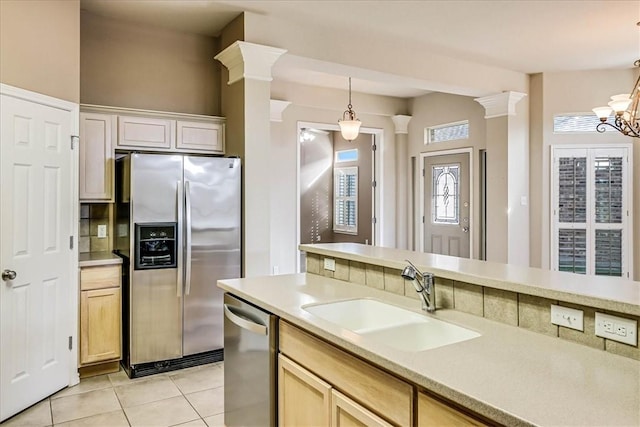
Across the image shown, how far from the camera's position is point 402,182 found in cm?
743

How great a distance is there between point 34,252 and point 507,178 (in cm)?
518

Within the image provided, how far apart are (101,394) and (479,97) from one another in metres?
5.43

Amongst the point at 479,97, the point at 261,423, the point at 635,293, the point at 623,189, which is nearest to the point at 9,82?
the point at 261,423

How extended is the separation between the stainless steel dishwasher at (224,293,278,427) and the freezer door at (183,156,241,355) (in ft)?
4.27

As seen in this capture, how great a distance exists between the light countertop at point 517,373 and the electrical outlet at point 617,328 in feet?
0.17

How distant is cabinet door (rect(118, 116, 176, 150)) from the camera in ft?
12.5

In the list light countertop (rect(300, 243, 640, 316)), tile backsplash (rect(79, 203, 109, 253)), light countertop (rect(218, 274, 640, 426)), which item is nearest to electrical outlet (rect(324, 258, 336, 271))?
light countertop (rect(300, 243, 640, 316))

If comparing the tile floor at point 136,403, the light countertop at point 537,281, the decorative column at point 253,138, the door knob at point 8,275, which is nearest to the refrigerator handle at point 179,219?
the decorative column at point 253,138

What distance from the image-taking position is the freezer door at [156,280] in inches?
136

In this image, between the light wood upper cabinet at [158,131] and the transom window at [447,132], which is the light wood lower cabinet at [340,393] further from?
the transom window at [447,132]

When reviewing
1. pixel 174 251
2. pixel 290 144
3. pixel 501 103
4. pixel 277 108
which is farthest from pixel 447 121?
pixel 174 251

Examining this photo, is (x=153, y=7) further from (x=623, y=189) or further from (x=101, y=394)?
(x=623, y=189)

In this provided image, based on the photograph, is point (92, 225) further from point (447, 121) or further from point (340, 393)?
point (447, 121)

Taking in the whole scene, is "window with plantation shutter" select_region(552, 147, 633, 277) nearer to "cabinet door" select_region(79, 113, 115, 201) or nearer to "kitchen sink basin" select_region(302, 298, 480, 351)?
"kitchen sink basin" select_region(302, 298, 480, 351)
